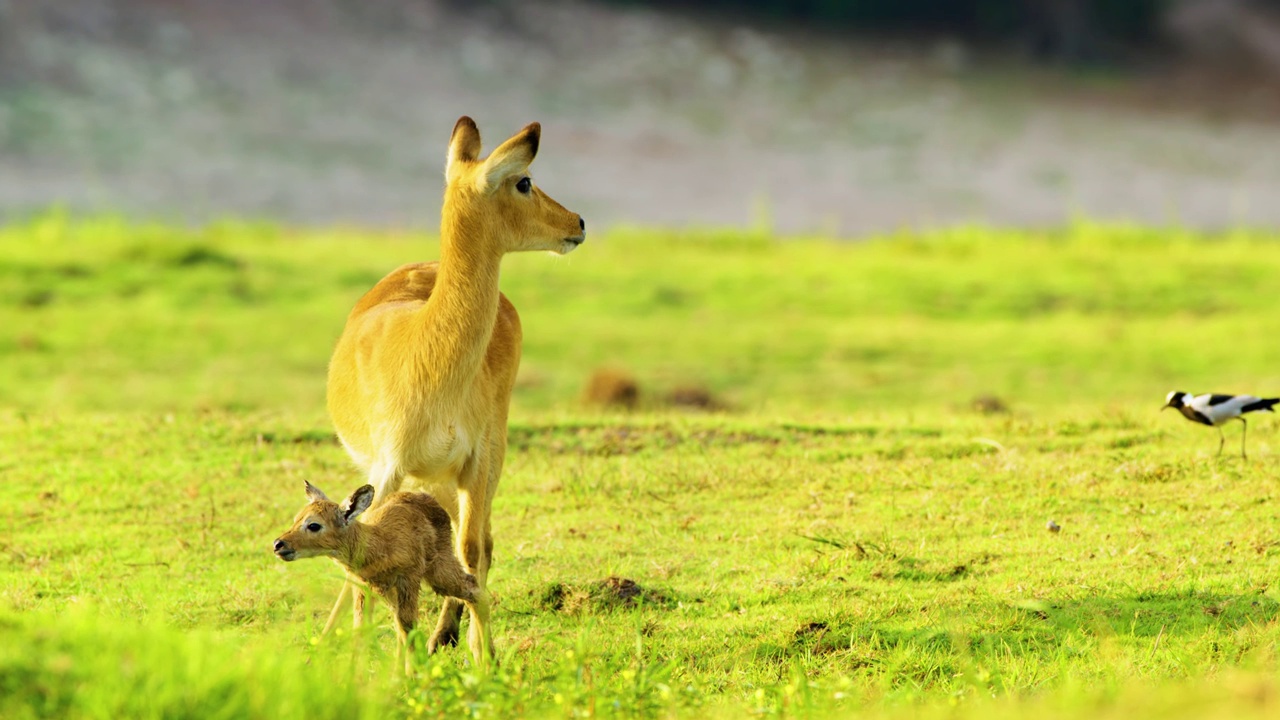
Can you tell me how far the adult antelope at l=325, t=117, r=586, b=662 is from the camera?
24.1 ft

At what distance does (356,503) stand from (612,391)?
10268mm

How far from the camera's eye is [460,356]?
7367mm

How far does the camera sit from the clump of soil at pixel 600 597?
8.06 metres

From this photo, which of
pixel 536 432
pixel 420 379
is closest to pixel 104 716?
pixel 420 379

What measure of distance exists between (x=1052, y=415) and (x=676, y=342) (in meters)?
10.7

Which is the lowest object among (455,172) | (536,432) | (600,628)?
(600,628)

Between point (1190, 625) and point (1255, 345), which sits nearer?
point (1190, 625)

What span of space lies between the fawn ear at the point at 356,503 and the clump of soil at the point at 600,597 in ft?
5.49

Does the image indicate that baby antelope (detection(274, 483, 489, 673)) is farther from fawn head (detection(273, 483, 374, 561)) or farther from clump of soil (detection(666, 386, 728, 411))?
clump of soil (detection(666, 386, 728, 411))

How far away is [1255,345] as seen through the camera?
22266mm

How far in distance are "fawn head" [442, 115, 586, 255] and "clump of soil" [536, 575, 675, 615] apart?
184cm

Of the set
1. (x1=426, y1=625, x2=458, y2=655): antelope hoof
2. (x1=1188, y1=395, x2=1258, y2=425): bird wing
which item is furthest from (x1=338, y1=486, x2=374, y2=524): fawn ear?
(x1=1188, y1=395, x2=1258, y2=425): bird wing

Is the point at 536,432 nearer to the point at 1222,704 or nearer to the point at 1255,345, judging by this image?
the point at 1222,704

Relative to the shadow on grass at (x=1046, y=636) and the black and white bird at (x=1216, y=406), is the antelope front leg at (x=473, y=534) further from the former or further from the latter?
the black and white bird at (x=1216, y=406)
